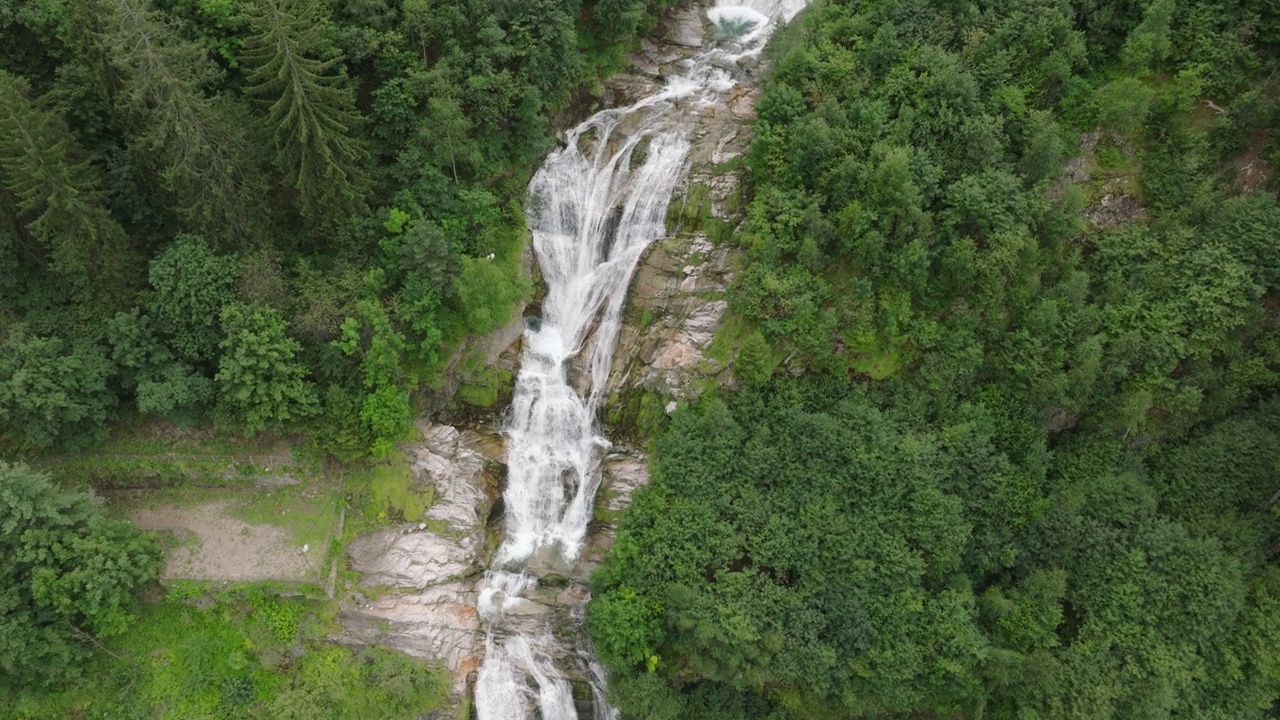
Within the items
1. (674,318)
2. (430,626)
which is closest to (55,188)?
(430,626)

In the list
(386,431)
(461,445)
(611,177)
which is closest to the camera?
(386,431)

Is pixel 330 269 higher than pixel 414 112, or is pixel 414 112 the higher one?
pixel 414 112

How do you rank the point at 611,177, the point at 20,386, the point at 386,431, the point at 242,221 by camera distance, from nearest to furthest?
the point at 20,386 < the point at 242,221 < the point at 386,431 < the point at 611,177

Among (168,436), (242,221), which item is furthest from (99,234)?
(168,436)

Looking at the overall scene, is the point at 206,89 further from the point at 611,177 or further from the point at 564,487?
the point at 564,487

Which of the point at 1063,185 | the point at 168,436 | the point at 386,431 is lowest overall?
the point at 168,436

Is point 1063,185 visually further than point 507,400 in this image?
No

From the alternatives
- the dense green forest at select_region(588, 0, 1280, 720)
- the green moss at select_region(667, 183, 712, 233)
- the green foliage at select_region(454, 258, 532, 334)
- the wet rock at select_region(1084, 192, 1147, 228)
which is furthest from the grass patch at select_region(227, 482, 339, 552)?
the wet rock at select_region(1084, 192, 1147, 228)
